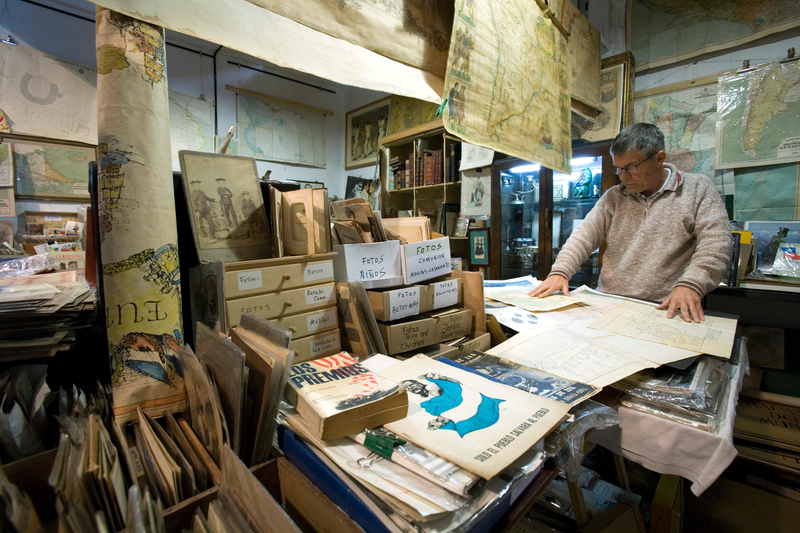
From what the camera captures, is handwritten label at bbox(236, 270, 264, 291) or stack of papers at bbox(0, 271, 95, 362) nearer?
stack of papers at bbox(0, 271, 95, 362)

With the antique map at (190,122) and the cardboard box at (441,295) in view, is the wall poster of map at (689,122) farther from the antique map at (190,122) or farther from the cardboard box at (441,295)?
the antique map at (190,122)

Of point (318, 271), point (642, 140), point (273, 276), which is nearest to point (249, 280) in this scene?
point (273, 276)

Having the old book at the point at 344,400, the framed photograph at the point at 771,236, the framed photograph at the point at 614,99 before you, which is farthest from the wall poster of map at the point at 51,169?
the framed photograph at the point at 771,236

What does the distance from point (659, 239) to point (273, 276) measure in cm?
164

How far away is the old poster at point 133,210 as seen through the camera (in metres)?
0.75

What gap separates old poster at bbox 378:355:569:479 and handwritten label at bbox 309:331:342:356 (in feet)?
0.96

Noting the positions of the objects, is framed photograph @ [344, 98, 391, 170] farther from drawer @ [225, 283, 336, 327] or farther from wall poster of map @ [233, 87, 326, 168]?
drawer @ [225, 283, 336, 327]

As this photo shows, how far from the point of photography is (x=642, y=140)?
1.51m

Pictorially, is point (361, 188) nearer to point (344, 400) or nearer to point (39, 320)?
point (39, 320)

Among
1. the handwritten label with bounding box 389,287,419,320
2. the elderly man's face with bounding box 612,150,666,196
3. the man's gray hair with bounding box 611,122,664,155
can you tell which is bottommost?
the handwritten label with bounding box 389,287,419,320

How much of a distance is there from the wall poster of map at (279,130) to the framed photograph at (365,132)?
1.20 ft

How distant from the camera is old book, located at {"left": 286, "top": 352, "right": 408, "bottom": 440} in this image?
21.7 inches

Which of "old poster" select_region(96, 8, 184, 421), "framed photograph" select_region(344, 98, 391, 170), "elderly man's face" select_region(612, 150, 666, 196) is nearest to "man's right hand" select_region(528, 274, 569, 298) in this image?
"elderly man's face" select_region(612, 150, 666, 196)

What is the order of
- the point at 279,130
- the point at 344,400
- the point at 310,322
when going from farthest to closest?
the point at 279,130, the point at 310,322, the point at 344,400
